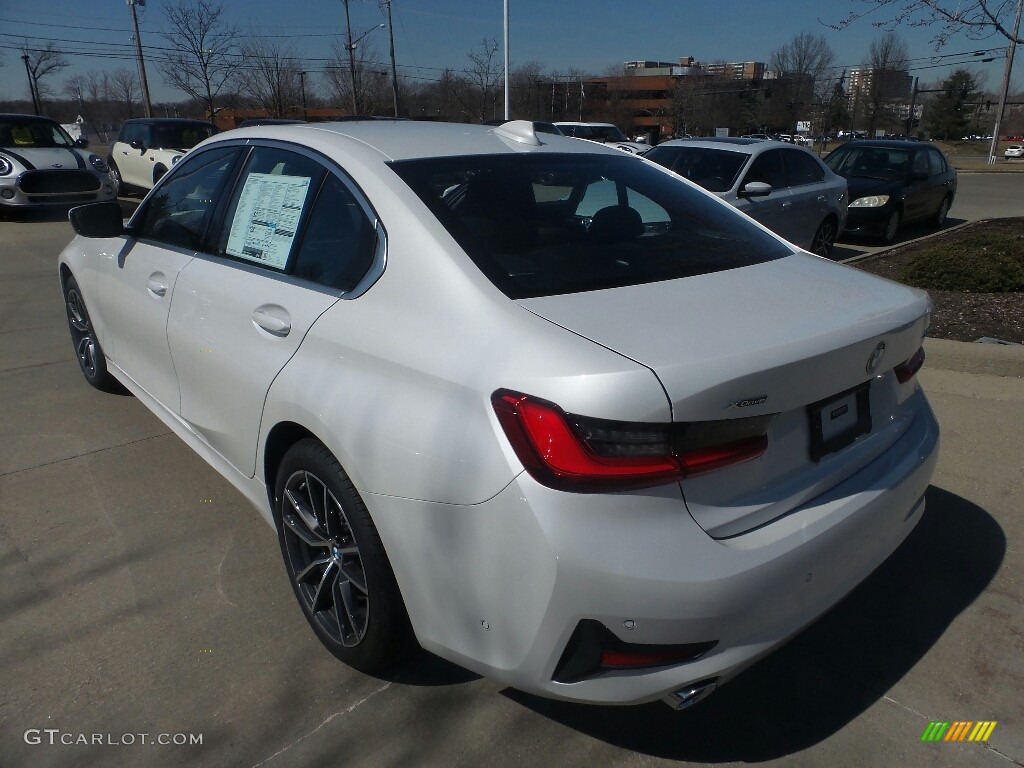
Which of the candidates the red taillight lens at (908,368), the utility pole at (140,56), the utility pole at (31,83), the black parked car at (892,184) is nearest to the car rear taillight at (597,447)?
the red taillight lens at (908,368)

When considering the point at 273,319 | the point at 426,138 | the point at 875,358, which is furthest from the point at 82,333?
the point at 875,358

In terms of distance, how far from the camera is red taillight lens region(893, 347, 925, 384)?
239 cm

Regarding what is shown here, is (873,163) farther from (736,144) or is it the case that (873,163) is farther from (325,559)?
(325,559)

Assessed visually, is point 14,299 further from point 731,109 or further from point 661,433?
point 731,109

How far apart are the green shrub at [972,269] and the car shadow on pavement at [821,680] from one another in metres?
4.66

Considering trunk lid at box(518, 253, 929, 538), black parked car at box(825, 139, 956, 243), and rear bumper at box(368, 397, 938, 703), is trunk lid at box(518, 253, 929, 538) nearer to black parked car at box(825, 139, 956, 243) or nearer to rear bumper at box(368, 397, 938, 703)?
rear bumper at box(368, 397, 938, 703)

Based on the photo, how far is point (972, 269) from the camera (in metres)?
7.03

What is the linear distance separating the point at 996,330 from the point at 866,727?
470 cm

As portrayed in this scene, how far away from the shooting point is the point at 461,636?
1.99m

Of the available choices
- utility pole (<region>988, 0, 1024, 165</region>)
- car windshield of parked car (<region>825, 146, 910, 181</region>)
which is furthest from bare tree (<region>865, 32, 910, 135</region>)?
car windshield of parked car (<region>825, 146, 910, 181</region>)

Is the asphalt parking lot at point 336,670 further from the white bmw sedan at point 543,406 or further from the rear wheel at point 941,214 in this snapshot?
the rear wheel at point 941,214

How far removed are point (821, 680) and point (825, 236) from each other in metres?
8.70

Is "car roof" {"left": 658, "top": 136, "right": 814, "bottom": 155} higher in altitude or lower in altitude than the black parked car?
higher

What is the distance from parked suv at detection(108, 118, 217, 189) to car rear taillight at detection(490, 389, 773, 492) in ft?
49.8
